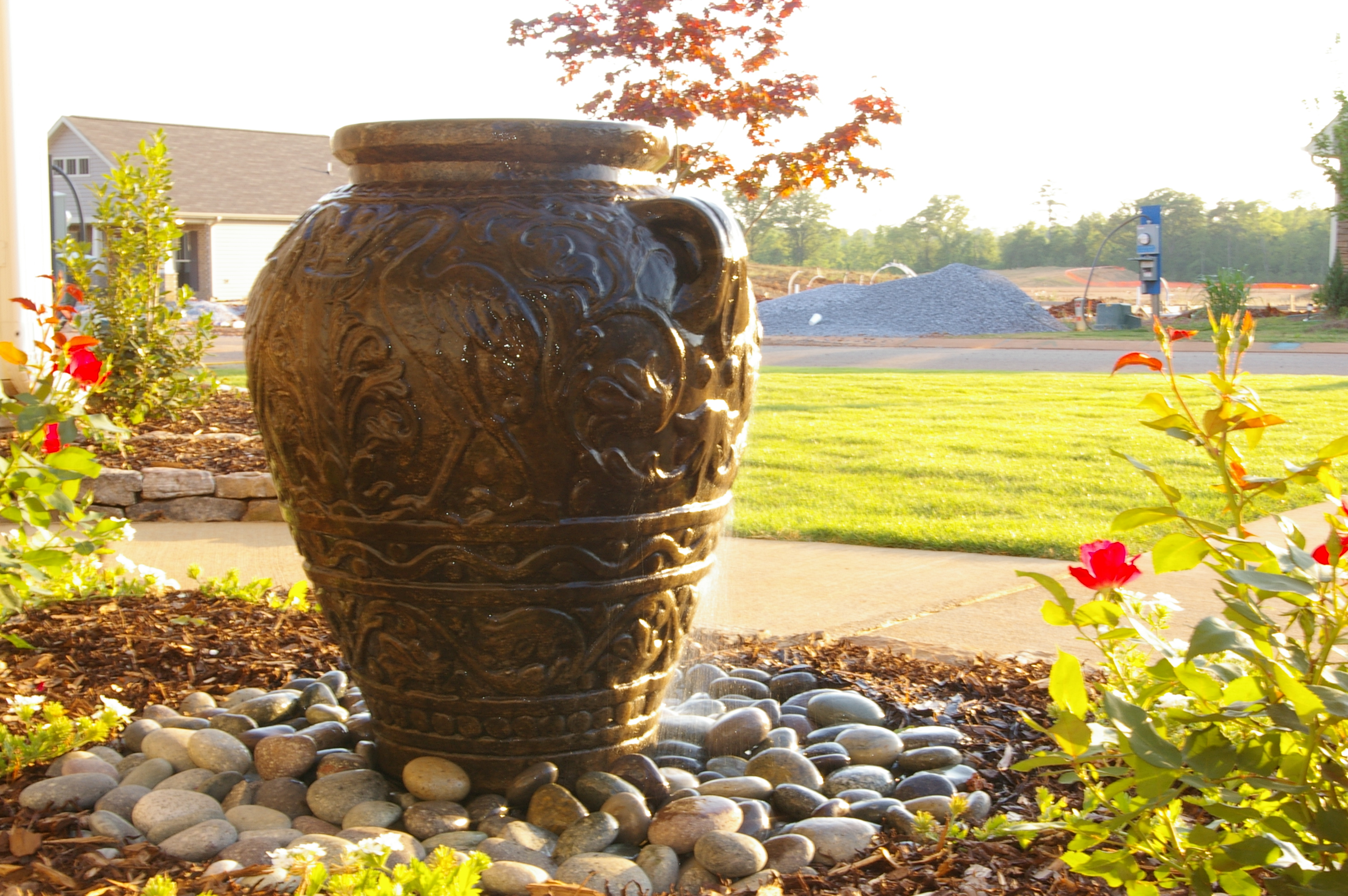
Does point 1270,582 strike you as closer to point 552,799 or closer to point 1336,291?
point 552,799

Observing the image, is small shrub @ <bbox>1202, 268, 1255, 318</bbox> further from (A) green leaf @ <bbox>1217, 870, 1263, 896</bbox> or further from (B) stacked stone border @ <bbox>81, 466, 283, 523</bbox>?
(A) green leaf @ <bbox>1217, 870, 1263, 896</bbox>

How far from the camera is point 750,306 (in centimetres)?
269

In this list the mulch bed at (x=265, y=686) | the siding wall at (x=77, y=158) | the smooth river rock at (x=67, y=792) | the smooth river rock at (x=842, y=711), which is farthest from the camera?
the siding wall at (x=77, y=158)

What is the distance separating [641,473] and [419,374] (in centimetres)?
Answer: 51

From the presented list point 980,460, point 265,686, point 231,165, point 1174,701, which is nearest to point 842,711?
point 1174,701

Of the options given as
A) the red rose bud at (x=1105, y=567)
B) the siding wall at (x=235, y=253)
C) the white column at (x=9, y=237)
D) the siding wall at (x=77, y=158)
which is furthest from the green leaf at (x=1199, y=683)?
the siding wall at (x=77, y=158)

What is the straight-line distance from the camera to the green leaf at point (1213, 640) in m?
1.42

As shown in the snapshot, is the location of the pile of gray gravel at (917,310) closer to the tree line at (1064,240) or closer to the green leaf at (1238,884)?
the tree line at (1064,240)

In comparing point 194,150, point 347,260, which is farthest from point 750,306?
point 194,150

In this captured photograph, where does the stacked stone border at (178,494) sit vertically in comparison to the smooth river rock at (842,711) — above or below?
above

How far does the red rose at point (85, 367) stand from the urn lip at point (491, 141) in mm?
1038

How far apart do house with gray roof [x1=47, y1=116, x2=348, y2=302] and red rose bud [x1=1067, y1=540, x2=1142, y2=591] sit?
3482cm

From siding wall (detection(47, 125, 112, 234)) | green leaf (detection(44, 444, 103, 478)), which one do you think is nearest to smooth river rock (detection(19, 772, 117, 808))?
green leaf (detection(44, 444, 103, 478))

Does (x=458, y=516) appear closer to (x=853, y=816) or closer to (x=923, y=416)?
(x=853, y=816)
